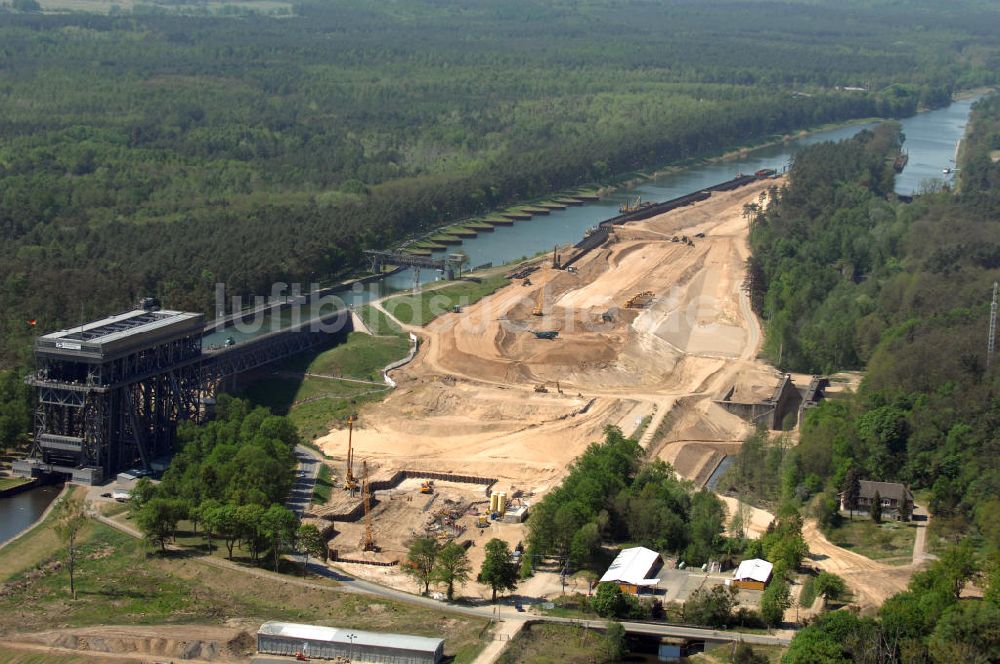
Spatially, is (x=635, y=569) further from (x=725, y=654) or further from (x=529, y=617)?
(x=725, y=654)

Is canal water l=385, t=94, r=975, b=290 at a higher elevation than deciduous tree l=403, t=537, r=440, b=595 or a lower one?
lower

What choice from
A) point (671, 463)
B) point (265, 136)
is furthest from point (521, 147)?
point (671, 463)

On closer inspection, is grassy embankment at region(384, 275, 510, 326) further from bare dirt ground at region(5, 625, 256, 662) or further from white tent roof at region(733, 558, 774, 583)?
bare dirt ground at region(5, 625, 256, 662)

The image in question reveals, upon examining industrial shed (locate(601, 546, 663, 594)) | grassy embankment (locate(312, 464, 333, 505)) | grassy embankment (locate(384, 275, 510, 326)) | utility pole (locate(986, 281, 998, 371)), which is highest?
utility pole (locate(986, 281, 998, 371))

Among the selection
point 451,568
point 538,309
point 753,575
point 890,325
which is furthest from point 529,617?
point 538,309

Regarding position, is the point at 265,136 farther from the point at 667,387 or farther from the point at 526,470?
the point at 526,470

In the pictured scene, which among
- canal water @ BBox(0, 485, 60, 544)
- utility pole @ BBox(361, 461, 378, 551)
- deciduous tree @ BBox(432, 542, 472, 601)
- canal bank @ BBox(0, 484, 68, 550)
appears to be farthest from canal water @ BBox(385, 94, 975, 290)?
deciduous tree @ BBox(432, 542, 472, 601)

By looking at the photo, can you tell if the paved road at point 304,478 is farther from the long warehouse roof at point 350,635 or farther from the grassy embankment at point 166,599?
the long warehouse roof at point 350,635
